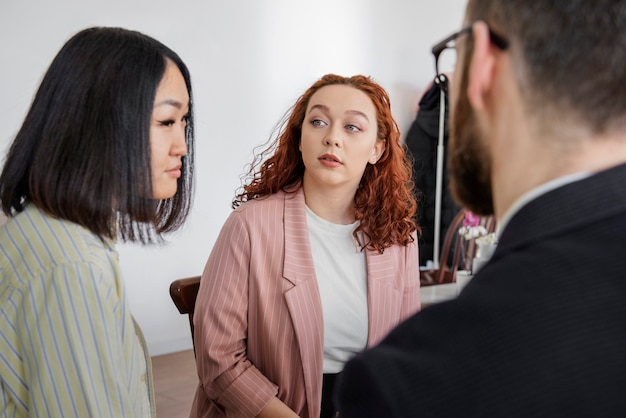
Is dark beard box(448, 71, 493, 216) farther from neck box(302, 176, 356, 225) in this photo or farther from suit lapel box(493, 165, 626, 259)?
neck box(302, 176, 356, 225)

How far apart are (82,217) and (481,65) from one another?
68 centimetres

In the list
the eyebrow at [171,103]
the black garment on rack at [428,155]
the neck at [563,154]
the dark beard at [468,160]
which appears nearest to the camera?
the neck at [563,154]

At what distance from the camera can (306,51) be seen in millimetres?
4715

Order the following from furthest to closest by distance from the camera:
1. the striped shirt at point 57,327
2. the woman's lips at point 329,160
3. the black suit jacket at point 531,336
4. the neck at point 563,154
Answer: the woman's lips at point 329,160, the striped shirt at point 57,327, the neck at point 563,154, the black suit jacket at point 531,336

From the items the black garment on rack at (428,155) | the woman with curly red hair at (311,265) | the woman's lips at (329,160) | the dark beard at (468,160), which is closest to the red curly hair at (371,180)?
the woman with curly red hair at (311,265)

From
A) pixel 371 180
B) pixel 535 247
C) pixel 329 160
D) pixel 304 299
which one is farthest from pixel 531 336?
pixel 371 180

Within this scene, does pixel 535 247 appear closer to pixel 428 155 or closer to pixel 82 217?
pixel 82 217

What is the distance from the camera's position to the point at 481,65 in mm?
755

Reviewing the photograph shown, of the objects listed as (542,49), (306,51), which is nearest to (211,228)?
(306,51)

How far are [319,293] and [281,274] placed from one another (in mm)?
111

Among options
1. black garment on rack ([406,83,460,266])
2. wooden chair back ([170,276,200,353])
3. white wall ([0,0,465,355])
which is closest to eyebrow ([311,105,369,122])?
wooden chair back ([170,276,200,353])

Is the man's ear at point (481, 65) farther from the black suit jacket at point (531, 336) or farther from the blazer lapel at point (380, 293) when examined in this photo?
the blazer lapel at point (380, 293)

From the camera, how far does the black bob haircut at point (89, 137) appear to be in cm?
113

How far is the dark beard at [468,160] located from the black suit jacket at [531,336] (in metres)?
0.11
